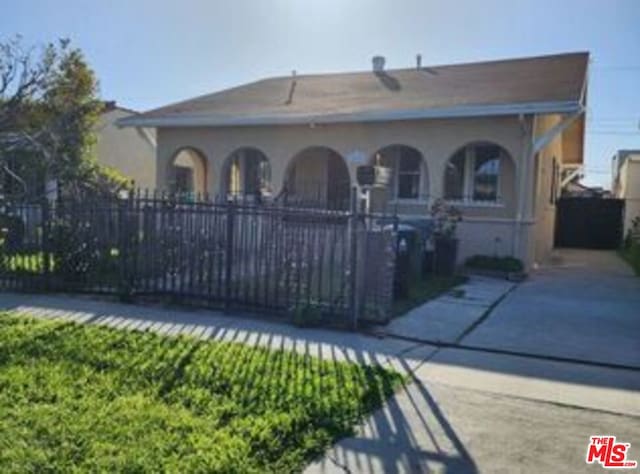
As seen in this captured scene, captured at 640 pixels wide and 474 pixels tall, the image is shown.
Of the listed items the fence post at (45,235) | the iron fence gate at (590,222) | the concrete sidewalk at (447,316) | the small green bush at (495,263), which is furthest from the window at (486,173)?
the iron fence gate at (590,222)

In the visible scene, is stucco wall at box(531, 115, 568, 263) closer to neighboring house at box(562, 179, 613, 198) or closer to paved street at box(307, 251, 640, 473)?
paved street at box(307, 251, 640, 473)

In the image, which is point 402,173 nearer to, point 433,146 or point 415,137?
point 415,137

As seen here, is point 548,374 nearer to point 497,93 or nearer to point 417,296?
point 417,296

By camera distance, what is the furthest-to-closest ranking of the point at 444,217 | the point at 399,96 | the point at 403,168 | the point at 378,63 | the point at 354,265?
the point at 378,63
the point at 399,96
the point at 403,168
the point at 444,217
the point at 354,265

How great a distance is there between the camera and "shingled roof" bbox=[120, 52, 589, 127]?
46.4ft

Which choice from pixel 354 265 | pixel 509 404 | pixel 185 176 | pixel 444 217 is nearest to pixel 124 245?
pixel 354 265

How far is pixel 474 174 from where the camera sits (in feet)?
50.1

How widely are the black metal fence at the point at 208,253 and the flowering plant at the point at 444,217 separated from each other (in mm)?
5366

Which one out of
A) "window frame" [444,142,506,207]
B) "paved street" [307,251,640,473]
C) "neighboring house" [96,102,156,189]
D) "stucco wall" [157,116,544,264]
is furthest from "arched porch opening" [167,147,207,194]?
"paved street" [307,251,640,473]

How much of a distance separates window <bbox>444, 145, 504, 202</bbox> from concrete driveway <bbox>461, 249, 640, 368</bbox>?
87.9 inches

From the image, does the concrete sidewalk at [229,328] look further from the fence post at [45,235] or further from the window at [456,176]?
the window at [456,176]

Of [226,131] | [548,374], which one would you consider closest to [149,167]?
[226,131]

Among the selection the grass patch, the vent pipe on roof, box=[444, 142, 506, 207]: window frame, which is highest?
the vent pipe on roof

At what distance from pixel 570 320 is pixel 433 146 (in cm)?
696
